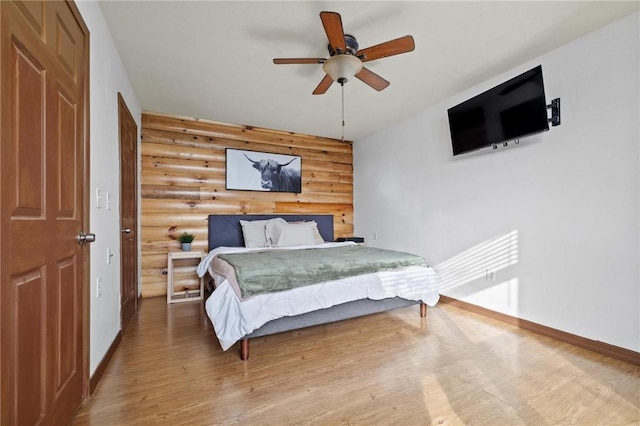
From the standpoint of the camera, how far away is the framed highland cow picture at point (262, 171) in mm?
4458

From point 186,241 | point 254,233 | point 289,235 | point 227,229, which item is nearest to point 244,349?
point 289,235

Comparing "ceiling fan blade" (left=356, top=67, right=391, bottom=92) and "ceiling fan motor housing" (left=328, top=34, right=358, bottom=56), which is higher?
"ceiling fan motor housing" (left=328, top=34, right=358, bottom=56)

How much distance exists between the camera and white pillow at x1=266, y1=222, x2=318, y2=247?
405 cm

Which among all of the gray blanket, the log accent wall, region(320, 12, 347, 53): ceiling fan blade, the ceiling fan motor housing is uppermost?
the ceiling fan motor housing

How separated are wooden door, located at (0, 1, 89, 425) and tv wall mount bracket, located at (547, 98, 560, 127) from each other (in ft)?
11.6

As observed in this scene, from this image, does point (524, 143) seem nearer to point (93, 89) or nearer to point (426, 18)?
point (426, 18)

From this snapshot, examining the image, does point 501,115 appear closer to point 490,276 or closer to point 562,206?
point 562,206

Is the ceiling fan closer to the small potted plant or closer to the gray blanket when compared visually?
the gray blanket

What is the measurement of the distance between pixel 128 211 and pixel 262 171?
2.04 m

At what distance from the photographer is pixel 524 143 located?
283cm

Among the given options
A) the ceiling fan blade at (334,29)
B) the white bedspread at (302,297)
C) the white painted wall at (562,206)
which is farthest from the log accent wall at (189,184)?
the ceiling fan blade at (334,29)

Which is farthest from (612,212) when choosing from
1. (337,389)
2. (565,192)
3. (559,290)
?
(337,389)

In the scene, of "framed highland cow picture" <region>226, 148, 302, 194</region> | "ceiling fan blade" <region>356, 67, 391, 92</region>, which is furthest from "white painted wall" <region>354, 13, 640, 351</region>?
"framed highland cow picture" <region>226, 148, 302, 194</region>

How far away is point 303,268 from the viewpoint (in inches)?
98.6
